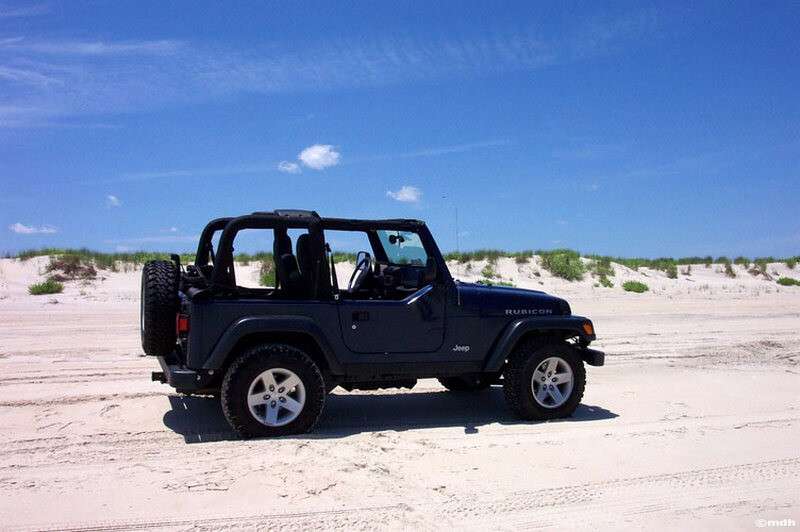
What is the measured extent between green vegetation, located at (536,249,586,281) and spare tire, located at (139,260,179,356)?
854 inches

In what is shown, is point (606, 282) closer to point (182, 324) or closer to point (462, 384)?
point (462, 384)

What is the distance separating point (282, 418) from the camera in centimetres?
609

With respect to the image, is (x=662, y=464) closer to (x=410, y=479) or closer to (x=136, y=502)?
(x=410, y=479)

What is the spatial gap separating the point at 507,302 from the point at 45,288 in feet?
50.8

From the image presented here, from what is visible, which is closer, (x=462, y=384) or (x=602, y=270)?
(x=462, y=384)

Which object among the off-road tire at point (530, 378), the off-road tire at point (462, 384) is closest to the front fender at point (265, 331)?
the off-road tire at point (530, 378)

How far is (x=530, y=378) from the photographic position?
691cm

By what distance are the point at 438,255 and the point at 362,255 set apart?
2.55 feet

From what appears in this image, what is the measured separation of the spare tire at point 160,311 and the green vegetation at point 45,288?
550 inches

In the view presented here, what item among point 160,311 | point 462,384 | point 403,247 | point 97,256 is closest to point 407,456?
point 403,247

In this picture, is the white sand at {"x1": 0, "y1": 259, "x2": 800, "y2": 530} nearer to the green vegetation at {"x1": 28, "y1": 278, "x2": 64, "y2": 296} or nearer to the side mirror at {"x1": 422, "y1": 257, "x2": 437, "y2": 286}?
the side mirror at {"x1": 422, "y1": 257, "x2": 437, "y2": 286}

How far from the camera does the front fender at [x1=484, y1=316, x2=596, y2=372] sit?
22.4 ft

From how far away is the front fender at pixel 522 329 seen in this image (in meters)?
6.83

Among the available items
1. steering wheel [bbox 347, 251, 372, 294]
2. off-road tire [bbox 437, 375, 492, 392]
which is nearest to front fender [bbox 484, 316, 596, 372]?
off-road tire [bbox 437, 375, 492, 392]
